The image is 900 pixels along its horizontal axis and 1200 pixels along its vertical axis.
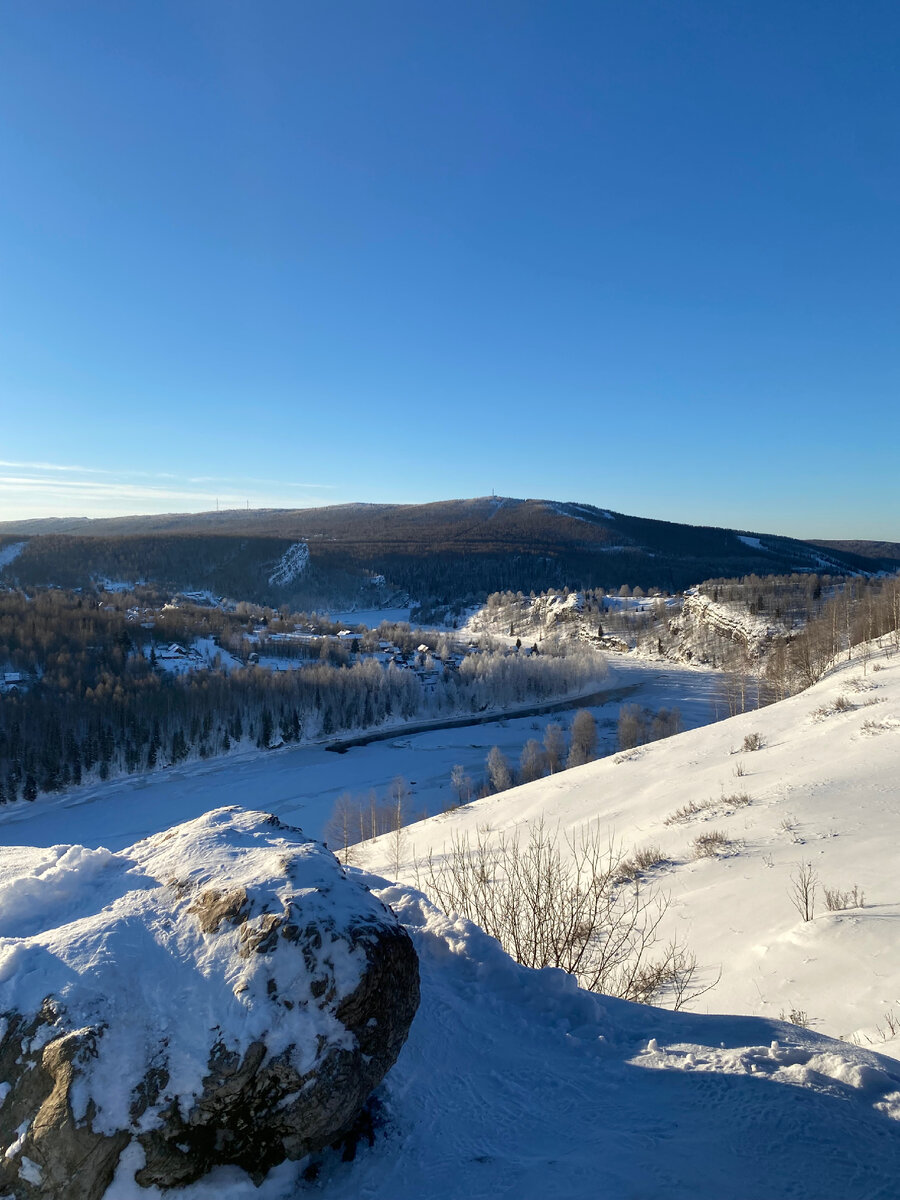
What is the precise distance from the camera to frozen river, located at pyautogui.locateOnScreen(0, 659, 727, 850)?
130 ft

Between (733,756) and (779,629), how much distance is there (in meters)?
68.5

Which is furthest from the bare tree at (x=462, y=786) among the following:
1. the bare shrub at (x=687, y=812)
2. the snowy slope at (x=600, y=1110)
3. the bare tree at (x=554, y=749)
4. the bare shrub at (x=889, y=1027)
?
the snowy slope at (x=600, y=1110)

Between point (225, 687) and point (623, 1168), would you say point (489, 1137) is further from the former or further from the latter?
point (225, 687)

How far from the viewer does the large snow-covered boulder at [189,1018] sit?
10.3 feet

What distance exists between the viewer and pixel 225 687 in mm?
63344

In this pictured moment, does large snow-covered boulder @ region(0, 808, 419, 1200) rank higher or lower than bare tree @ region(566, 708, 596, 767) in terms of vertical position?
higher

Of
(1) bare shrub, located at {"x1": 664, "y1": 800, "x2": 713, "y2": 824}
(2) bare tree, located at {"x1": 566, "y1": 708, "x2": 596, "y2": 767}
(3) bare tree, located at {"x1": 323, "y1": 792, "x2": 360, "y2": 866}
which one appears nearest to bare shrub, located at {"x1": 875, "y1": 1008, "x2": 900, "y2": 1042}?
(1) bare shrub, located at {"x1": 664, "y1": 800, "x2": 713, "y2": 824}

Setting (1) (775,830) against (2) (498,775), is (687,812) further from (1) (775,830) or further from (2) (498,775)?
(2) (498,775)

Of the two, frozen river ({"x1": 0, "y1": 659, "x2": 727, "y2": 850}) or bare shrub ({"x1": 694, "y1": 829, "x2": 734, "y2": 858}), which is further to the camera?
frozen river ({"x1": 0, "y1": 659, "x2": 727, "y2": 850})

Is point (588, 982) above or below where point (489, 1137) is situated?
below

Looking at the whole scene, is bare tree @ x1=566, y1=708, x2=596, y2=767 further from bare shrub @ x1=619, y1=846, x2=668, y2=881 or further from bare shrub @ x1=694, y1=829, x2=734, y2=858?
bare shrub @ x1=694, y1=829, x2=734, y2=858

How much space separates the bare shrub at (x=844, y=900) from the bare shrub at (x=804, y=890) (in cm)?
26

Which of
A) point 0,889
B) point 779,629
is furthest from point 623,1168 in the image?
point 779,629

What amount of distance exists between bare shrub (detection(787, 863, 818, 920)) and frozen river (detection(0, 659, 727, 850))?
29.2 metres
